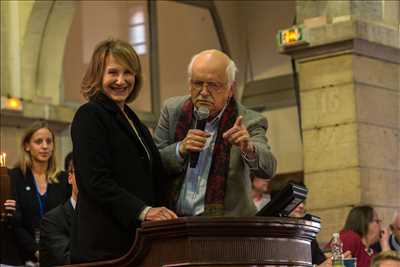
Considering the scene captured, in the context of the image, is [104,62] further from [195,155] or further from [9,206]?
[9,206]

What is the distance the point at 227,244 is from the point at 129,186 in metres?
0.66

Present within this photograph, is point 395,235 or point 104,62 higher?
point 104,62

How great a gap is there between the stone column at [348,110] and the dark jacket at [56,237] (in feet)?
13.7

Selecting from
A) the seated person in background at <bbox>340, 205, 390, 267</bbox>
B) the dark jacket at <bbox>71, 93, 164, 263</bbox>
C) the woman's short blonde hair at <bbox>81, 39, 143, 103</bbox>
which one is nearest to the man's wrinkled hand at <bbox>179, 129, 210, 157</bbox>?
the dark jacket at <bbox>71, 93, 164, 263</bbox>

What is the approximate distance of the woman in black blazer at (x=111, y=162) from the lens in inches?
160

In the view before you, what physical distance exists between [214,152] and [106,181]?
21.4 inches

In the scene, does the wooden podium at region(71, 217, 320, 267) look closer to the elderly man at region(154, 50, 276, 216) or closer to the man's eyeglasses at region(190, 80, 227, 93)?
the elderly man at region(154, 50, 276, 216)

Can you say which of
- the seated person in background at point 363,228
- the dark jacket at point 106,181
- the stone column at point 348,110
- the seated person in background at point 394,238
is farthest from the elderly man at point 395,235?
the dark jacket at point 106,181

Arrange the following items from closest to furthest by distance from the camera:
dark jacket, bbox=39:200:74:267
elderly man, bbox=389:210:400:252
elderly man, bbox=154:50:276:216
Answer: elderly man, bbox=154:50:276:216 < dark jacket, bbox=39:200:74:267 < elderly man, bbox=389:210:400:252

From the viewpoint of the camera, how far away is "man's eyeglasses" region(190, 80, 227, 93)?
4.31m

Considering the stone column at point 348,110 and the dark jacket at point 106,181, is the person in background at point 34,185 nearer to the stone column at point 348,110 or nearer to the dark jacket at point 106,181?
the stone column at point 348,110

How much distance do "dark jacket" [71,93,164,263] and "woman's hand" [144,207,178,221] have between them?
4cm

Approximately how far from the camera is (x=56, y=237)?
20.4 feet

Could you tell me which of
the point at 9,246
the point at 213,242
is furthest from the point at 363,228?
the point at 213,242
